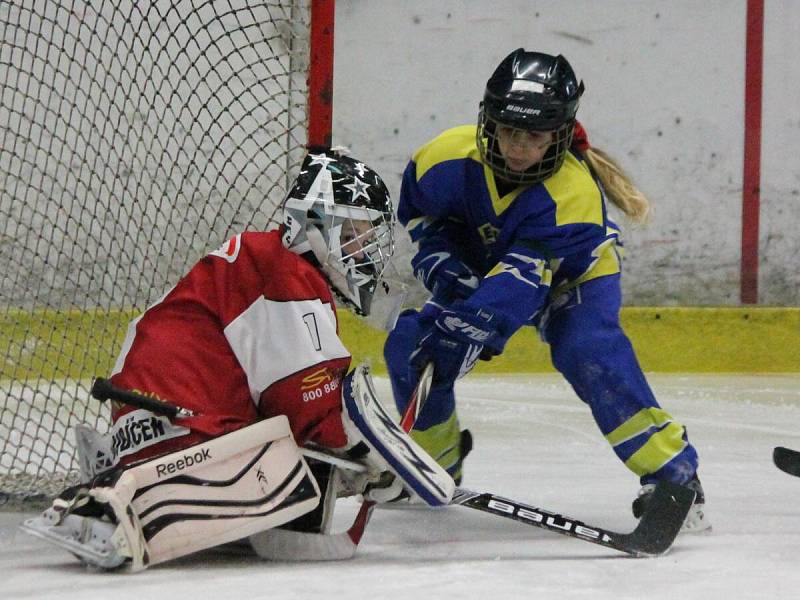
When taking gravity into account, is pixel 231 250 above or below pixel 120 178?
above

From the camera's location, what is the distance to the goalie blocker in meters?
1.78

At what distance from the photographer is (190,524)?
1844 millimetres

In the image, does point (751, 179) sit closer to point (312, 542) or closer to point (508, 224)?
point (508, 224)

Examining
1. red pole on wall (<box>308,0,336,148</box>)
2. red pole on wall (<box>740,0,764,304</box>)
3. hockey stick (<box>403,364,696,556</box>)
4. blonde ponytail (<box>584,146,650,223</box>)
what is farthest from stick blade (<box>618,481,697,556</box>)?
red pole on wall (<box>740,0,764,304</box>)

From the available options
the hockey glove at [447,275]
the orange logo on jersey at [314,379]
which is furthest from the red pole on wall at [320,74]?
the orange logo on jersey at [314,379]

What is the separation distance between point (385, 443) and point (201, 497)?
29cm

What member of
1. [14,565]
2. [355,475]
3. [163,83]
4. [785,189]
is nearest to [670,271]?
[785,189]

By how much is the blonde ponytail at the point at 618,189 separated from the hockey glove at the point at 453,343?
1.40 feet

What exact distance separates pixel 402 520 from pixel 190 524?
62 centimetres

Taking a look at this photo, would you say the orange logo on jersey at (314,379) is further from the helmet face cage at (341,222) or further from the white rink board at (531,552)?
the white rink board at (531,552)

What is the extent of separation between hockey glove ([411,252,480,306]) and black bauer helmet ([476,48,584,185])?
0.75ft

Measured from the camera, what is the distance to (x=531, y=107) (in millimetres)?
2225

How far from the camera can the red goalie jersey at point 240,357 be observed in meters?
1.91

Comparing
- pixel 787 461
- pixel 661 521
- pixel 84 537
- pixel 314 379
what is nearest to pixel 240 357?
pixel 314 379
